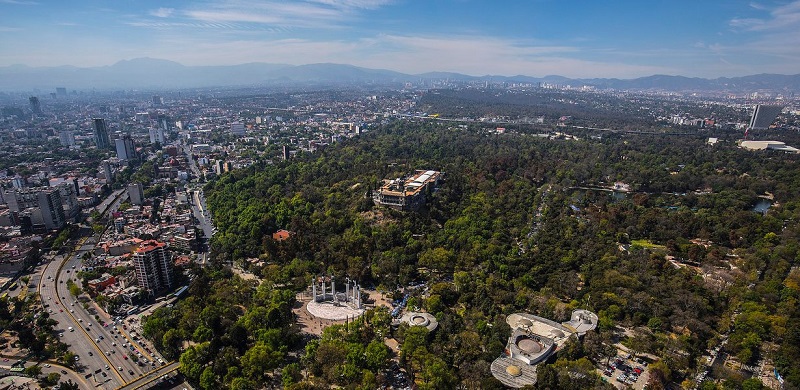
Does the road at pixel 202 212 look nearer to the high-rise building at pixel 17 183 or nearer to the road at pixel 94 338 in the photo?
the road at pixel 94 338

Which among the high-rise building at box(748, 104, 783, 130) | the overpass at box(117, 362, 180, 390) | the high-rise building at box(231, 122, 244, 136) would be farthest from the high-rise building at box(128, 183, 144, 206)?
the high-rise building at box(748, 104, 783, 130)

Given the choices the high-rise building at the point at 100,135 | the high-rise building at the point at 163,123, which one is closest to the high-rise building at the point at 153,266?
the high-rise building at the point at 100,135

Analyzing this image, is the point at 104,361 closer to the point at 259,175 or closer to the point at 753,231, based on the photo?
the point at 259,175

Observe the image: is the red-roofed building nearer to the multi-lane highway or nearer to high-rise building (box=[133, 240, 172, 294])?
high-rise building (box=[133, 240, 172, 294])

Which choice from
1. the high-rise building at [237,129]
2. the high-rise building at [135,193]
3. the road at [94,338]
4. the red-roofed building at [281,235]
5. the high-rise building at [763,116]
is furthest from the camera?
the high-rise building at [237,129]

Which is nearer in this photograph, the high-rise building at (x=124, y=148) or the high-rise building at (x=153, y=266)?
the high-rise building at (x=153, y=266)

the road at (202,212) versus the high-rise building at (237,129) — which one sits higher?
the high-rise building at (237,129)

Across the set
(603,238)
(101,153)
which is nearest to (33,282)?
(603,238)

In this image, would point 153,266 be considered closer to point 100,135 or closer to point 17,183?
point 17,183
